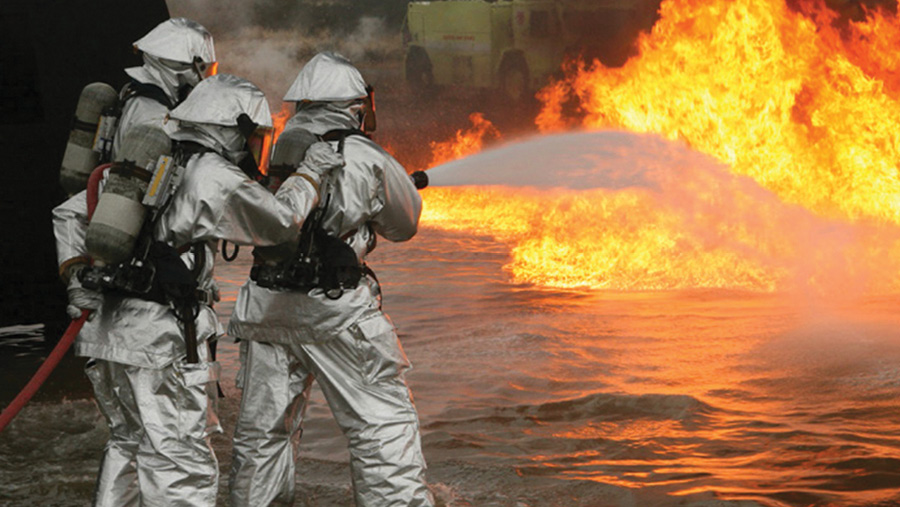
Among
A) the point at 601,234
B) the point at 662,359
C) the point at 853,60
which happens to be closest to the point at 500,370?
the point at 662,359

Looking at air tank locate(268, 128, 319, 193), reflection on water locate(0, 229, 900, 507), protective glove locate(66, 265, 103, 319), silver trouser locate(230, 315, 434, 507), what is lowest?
reflection on water locate(0, 229, 900, 507)

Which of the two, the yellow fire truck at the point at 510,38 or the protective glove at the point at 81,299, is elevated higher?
the yellow fire truck at the point at 510,38

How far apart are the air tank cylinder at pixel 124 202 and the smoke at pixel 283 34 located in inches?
767

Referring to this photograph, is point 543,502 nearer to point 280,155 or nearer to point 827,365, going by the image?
point 280,155

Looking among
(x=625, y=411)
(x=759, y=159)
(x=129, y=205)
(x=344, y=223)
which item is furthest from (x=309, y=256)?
(x=759, y=159)

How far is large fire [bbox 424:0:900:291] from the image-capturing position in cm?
1139

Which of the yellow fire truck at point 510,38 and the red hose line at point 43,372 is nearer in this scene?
the red hose line at point 43,372

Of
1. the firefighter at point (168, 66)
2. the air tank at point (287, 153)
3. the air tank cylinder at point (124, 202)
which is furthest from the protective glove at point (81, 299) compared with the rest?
the firefighter at point (168, 66)

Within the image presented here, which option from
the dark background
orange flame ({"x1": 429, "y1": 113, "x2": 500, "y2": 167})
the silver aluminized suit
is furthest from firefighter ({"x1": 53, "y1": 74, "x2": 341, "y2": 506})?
orange flame ({"x1": 429, "y1": 113, "x2": 500, "y2": 167})

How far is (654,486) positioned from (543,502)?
0.58 meters

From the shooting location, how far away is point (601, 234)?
1402cm

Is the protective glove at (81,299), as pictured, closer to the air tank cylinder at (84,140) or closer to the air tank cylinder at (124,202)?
the air tank cylinder at (124,202)

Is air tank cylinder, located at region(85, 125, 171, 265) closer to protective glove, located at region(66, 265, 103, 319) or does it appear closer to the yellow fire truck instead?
protective glove, located at region(66, 265, 103, 319)

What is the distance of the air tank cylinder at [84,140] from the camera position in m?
4.68
